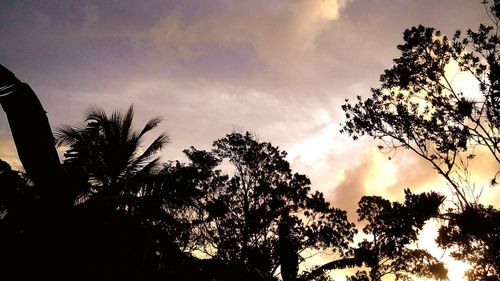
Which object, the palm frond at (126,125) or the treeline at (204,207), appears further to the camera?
the palm frond at (126,125)

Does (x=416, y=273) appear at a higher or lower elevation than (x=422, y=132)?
lower

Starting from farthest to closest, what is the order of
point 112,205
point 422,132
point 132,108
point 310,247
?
point 310,247 < point 422,132 < point 132,108 < point 112,205

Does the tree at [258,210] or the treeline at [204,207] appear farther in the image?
the tree at [258,210]

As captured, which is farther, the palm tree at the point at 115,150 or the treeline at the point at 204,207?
the palm tree at the point at 115,150

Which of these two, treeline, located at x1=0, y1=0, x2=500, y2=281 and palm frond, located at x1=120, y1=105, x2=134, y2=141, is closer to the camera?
treeline, located at x1=0, y1=0, x2=500, y2=281

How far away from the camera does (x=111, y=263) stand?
3369 millimetres

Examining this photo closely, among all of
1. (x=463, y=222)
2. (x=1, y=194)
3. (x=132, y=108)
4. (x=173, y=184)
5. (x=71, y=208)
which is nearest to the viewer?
(x=1, y=194)

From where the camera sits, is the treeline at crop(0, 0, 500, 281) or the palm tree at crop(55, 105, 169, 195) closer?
the treeline at crop(0, 0, 500, 281)

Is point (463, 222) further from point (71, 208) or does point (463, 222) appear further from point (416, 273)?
point (416, 273)

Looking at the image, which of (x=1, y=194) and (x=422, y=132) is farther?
(x=422, y=132)

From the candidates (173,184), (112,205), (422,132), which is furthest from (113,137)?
(422,132)

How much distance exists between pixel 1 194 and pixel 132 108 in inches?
316

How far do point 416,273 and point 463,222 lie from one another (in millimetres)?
16211

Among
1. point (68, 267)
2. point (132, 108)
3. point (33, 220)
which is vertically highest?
point (132, 108)
